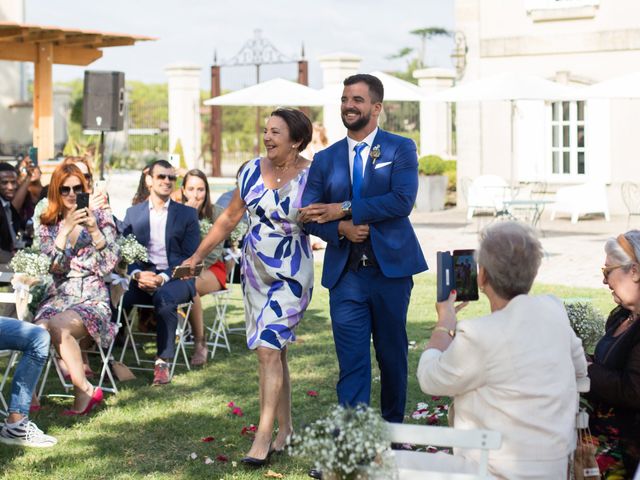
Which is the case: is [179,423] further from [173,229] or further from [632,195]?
[632,195]

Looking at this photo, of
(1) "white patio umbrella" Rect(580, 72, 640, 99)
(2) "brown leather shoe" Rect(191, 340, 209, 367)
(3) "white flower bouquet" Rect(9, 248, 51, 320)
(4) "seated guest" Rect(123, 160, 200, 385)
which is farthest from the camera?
(1) "white patio umbrella" Rect(580, 72, 640, 99)

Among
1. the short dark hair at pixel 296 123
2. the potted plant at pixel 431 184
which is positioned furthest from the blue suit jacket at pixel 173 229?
the potted plant at pixel 431 184

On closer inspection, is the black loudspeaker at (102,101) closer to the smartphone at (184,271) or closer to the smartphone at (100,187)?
the smartphone at (100,187)

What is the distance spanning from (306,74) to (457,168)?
682cm

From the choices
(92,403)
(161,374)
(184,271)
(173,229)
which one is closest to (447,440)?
(184,271)

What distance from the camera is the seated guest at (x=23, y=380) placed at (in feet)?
21.2

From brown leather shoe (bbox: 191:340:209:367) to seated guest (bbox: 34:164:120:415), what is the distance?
135 cm

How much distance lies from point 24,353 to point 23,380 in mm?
168

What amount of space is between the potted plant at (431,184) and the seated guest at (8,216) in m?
14.8

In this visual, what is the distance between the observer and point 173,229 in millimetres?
8516

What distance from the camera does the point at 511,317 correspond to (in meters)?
3.91

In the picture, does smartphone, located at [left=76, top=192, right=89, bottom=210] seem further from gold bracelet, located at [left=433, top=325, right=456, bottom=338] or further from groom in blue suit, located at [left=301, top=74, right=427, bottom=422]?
gold bracelet, located at [left=433, top=325, right=456, bottom=338]

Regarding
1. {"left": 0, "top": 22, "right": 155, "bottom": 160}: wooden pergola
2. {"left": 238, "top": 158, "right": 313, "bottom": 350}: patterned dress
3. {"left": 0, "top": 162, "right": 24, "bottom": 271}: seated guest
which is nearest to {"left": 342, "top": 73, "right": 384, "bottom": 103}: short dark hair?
{"left": 238, "top": 158, "right": 313, "bottom": 350}: patterned dress

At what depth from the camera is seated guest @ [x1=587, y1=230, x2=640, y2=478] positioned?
15.4 feet
